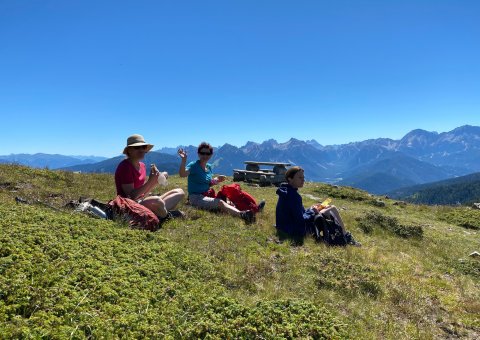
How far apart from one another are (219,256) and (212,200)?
4.60m

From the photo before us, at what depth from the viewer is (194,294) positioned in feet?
18.2

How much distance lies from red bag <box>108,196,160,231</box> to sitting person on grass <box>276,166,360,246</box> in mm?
4169

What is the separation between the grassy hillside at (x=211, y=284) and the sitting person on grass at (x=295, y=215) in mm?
591

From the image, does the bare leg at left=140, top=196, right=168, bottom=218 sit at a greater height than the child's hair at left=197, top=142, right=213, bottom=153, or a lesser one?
lesser

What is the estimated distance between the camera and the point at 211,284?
6203 mm

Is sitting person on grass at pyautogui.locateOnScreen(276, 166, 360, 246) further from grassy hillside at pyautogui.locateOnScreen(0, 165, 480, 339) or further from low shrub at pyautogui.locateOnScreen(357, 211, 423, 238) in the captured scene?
low shrub at pyautogui.locateOnScreen(357, 211, 423, 238)

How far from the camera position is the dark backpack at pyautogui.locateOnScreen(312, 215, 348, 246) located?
439 inches

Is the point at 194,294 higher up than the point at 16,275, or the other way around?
the point at 16,275

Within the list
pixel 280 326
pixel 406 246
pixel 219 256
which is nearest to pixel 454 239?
pixel 406 246

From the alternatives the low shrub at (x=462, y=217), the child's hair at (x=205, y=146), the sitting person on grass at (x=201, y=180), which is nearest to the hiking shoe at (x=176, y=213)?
the sitting person on grass at (x=201, y=180)

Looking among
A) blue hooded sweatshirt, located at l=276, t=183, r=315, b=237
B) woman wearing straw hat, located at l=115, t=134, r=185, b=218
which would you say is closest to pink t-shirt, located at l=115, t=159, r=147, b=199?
woman wearing straw hat, located at l=115, t=134, r=185, b=218

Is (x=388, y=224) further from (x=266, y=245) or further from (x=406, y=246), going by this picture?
(x=266, y=245)

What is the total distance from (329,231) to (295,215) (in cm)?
123

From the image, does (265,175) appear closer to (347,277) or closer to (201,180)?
(201,180)
